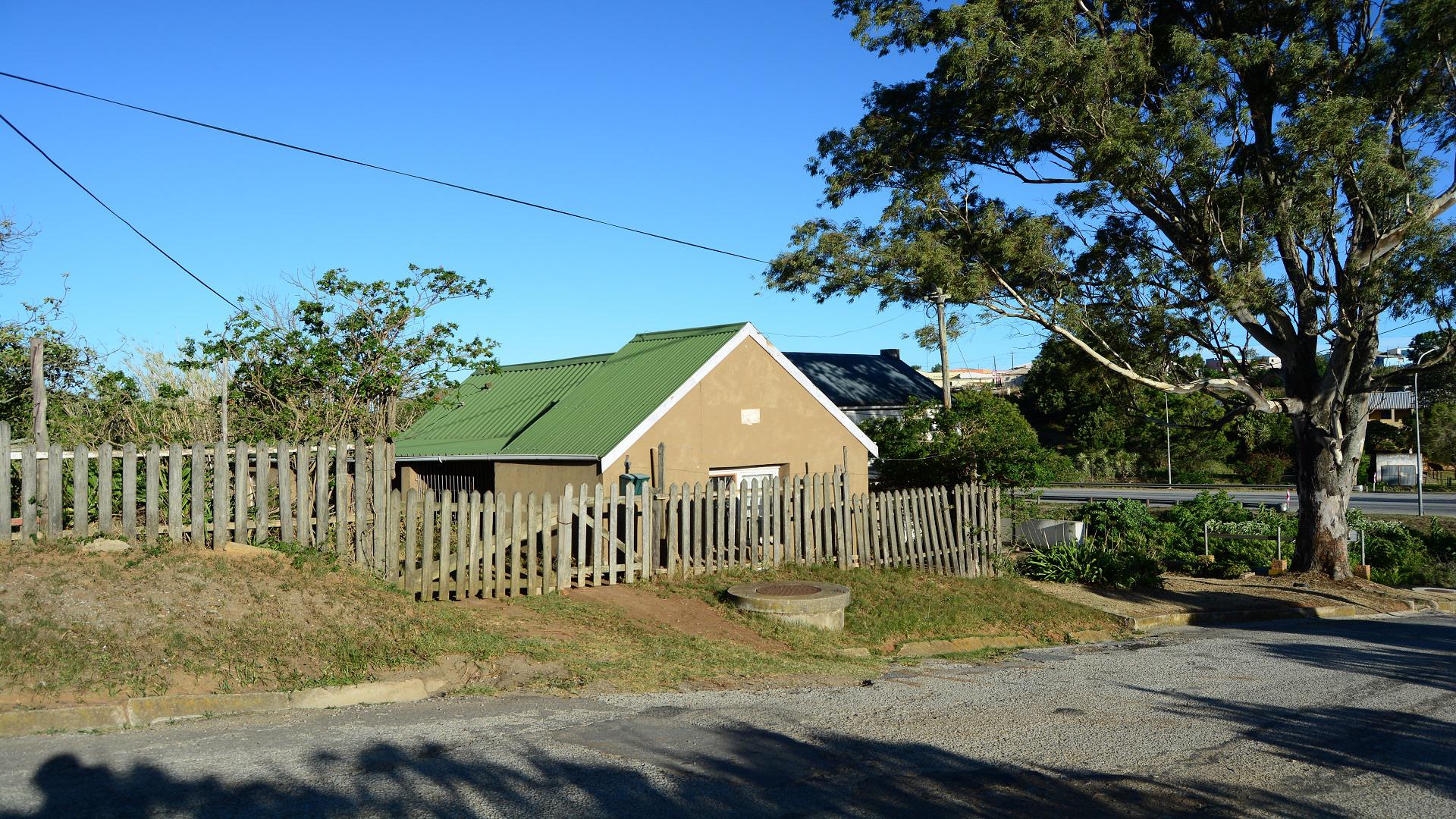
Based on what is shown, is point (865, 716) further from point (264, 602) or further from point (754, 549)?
point (754, 549)

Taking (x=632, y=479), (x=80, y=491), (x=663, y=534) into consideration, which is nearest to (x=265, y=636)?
(x=80, y=491)

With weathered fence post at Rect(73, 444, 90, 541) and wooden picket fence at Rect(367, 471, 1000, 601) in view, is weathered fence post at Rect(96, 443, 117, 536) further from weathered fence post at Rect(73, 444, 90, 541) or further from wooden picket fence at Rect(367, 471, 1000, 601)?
wooden picket fence at Rect(367, 471, 1000, 601)

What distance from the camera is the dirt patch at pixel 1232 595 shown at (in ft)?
54.2

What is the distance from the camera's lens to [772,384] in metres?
18.4

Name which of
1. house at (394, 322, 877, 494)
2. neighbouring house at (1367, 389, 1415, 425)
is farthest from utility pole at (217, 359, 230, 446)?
neighbouring house at (1367, 389, 1415, 425)

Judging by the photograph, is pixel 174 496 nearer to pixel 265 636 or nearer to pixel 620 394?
pixel 265 636

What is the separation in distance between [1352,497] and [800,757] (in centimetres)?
4268

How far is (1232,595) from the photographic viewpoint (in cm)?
1811

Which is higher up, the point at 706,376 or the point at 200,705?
the point at 706,376

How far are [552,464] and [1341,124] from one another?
13.6 metres

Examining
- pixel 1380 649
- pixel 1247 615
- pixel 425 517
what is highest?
pixel 425 517

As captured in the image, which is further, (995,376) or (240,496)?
(995,376)

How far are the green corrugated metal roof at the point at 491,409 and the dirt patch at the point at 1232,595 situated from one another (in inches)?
376

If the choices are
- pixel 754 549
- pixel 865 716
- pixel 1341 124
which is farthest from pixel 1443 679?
pixel 1341 124
